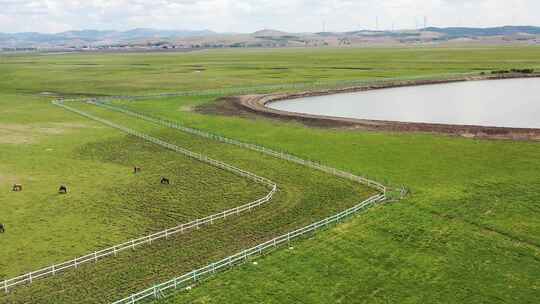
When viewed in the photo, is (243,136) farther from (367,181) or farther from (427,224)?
(427,224)

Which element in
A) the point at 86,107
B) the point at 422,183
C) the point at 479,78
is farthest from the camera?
the point at 479,78

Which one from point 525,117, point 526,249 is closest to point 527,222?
point 526,249

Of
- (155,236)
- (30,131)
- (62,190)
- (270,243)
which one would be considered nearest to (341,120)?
(62,190)

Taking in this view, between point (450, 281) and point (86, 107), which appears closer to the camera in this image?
point (450, 281)

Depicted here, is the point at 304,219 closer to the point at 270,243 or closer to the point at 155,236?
the point at 270,243

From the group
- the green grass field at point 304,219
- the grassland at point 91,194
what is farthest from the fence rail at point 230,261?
the grassland at point 91,194

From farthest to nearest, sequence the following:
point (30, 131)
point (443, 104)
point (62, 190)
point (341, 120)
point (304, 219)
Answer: point (443, 104), point (341, 120), point (30, 131), point (62, 190), point (304, 219)

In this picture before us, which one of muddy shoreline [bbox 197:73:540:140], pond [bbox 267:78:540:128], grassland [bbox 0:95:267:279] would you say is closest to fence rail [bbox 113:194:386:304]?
grassland [bbox 0:95:267:279]
